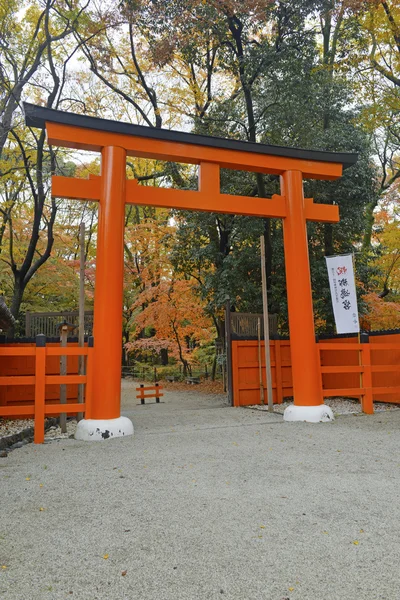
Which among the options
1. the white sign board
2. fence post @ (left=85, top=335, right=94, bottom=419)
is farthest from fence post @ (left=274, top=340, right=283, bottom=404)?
fence post @ (left=85, top=335, right=94, bottom=419)

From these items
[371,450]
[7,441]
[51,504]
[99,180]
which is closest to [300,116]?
[99,180]

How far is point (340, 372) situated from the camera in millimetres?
7363

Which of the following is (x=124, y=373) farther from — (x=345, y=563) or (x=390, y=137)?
(x=345, y=563)

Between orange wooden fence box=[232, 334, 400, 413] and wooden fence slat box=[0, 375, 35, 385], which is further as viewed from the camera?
orange wooden fence box=[232, 334, 400, 413]

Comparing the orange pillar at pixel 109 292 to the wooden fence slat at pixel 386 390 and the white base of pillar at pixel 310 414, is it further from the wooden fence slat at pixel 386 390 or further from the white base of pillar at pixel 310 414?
the wooden fence slat at pixel 386 390

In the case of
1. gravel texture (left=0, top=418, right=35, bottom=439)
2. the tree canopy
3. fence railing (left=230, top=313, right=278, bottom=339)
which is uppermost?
the tree canopy

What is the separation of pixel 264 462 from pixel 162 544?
1.94m

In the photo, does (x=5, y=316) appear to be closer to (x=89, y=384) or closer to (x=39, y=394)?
(x=39, y=394)

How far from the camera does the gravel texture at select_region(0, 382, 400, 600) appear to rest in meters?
1.89

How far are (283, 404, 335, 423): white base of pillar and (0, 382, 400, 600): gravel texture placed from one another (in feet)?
5.05

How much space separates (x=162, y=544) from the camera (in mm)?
2279

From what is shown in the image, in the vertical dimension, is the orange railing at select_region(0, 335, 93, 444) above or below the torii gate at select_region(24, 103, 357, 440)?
below

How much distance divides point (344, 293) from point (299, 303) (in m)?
0.85

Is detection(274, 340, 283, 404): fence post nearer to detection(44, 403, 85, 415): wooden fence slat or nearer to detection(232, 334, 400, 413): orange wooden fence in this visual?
detection(232, 334, 400, 413): orange wooden fence
